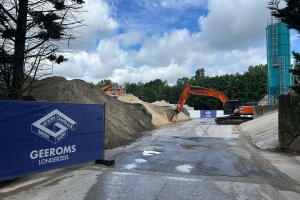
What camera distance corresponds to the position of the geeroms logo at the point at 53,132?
7328mm

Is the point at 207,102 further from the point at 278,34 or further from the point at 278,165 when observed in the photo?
the point at 278,165

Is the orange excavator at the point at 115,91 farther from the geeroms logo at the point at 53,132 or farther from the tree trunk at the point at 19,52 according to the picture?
the geeroms logo at the point at 53,132

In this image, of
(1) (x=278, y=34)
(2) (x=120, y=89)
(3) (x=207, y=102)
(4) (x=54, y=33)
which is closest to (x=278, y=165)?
(4) (x=54, y=33)

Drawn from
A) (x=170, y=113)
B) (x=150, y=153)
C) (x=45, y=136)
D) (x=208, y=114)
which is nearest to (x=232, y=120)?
(x=170, y=113)

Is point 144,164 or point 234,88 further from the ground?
point 234,88

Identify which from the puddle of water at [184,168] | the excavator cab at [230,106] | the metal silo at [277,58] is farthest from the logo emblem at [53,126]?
the metal silo at [277,58]

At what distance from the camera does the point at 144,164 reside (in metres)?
9.59

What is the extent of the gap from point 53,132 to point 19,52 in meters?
3.14

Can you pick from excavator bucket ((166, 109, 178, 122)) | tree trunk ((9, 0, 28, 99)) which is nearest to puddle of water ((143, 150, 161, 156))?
tree trunk ((9, 0, 28, 99))

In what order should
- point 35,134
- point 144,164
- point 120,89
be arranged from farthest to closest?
point 120,89 < point 144,164 < point 35,134

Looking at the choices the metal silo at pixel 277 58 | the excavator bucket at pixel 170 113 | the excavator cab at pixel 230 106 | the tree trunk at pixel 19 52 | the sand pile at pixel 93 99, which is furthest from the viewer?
the metal silo at pixel 277 58

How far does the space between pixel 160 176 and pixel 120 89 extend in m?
40.5

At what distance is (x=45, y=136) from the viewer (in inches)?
296

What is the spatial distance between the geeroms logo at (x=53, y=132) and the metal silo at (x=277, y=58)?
36.4m
